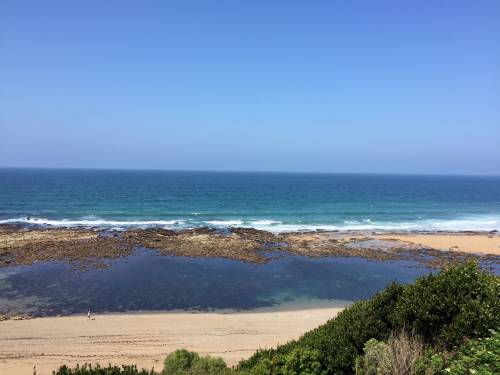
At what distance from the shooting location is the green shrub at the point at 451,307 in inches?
261

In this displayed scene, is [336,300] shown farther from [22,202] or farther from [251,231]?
[22,202]

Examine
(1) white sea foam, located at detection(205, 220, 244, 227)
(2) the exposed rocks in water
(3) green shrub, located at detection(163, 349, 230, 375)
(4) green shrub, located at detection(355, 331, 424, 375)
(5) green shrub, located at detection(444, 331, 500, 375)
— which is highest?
(5) green shrub, located at detection(444, 331, 500, 375)

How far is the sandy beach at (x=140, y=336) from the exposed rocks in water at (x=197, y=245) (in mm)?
10688

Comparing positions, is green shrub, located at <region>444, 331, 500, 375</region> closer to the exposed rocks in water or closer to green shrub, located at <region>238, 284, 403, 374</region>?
green shrub, located at <region>238, 284, 403, 374</region>

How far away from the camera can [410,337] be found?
7.19m

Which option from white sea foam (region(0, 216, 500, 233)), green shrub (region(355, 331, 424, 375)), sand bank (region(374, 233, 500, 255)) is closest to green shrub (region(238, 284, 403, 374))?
green shrub (region(355, 331, 424, 375))

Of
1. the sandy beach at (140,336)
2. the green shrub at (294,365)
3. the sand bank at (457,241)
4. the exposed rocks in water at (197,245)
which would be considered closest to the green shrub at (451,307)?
the green shrub at (294,365)

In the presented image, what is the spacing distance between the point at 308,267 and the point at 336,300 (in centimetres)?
675

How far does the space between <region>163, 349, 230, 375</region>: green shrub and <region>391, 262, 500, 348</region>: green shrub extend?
175 inches

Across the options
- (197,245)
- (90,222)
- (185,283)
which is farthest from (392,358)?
(90,222)

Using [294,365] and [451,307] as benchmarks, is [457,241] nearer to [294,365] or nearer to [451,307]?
[451,307]

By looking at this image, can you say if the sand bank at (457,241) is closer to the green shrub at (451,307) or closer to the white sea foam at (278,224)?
the white sea foam at (278,224)

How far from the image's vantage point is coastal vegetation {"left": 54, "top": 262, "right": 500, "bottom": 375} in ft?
19.7

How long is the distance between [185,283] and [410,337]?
62.2ft
